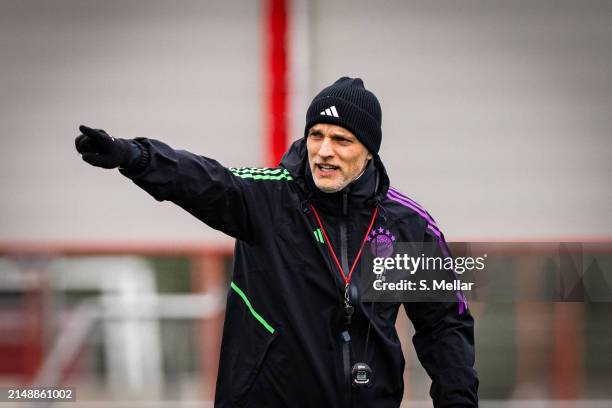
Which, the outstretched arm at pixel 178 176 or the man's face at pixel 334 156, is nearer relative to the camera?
the outstretched arm at pixel 178 176

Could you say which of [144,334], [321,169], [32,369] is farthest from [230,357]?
[32,369]

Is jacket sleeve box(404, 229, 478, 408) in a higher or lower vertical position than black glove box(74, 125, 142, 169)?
lower

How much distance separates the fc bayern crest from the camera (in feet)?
9.37

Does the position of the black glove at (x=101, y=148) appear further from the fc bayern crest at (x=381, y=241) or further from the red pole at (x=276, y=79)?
the red pole at (x=276, y=79)

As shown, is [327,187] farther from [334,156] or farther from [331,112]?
[331,112]

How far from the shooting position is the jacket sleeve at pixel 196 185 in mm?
2561

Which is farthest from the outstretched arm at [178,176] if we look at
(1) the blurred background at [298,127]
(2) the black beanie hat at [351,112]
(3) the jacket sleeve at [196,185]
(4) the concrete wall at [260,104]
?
(4) the concrete wall at [260,104]

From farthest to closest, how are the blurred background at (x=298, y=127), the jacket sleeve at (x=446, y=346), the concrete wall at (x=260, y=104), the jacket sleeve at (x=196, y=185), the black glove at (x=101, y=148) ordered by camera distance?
1. the concrete wall at (x=260, y=104)
2. the blurred background at (x=298, y=127)
3. the jacket sleeve at (x=446, y=346)
4. the jacket sleeve at (x=196, y=185)
5. the black glove at (x=101, y=148)

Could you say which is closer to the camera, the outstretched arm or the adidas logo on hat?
the outstretched arm

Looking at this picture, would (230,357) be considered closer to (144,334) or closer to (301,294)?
(301,294)

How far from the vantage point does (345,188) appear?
2842mm

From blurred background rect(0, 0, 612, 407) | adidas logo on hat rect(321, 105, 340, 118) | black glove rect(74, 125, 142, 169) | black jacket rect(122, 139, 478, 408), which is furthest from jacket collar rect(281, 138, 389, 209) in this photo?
blurred background rect(0, 0, 612, 407)

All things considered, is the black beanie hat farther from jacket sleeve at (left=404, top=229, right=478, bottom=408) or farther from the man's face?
jacket sleeve at (left=404, top=229, right=478, bottom=408)

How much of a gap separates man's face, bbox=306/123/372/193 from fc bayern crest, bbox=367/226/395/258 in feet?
0.59
